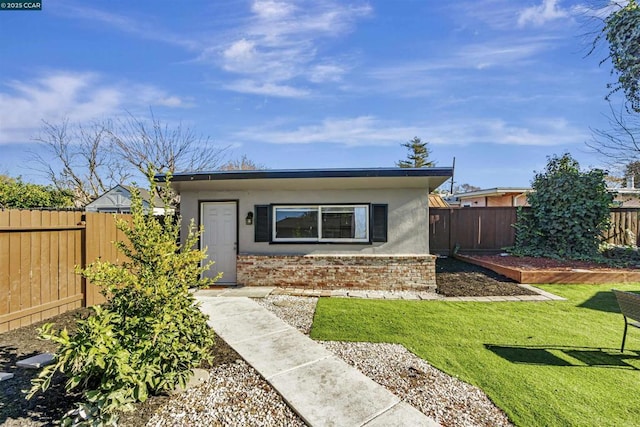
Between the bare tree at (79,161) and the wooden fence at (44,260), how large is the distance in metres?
13.6

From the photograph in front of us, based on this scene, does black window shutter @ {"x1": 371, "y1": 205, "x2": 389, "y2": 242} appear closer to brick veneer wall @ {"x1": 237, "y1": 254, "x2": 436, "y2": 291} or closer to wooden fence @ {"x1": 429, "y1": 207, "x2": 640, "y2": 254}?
brick veneer wall @ {"x1": 237, "y1": 254, "x2": 436, "y2": 291}

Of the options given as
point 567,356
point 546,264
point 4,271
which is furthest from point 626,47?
point 4,271

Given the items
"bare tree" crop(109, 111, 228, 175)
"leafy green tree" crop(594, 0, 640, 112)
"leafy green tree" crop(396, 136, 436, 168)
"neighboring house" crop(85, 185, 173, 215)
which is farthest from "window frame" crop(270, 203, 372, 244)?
"leafy green tree" crop(396, 136, 436, 168)

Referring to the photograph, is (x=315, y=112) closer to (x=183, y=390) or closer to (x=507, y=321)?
(x=507, y=321)

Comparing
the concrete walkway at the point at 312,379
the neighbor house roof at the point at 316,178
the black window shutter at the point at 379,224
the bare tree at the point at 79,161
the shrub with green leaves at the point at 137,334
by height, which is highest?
the bare tree at the point at 79,161

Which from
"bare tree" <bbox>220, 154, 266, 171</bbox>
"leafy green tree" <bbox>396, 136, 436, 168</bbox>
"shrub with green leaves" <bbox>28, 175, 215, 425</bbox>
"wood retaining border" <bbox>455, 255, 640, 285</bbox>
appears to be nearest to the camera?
"shrub with green leaves" <bbox>28, 175, 215, 425</bbox>

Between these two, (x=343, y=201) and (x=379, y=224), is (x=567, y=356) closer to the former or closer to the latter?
(x=379, y=224)

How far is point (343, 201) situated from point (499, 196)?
13.9 metres

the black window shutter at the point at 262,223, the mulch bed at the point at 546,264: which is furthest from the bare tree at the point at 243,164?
the mulch bed at the point at 546,264

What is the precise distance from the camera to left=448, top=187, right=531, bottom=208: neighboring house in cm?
1579

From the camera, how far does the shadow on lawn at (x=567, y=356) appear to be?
11.4 feet

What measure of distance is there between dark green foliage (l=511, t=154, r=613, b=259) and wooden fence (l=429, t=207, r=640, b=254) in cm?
55

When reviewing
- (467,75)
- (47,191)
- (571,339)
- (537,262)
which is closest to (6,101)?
(47,191)

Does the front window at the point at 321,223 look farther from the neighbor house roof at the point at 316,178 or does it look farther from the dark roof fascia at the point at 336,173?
the dark roof fascia at the point at 336,173
